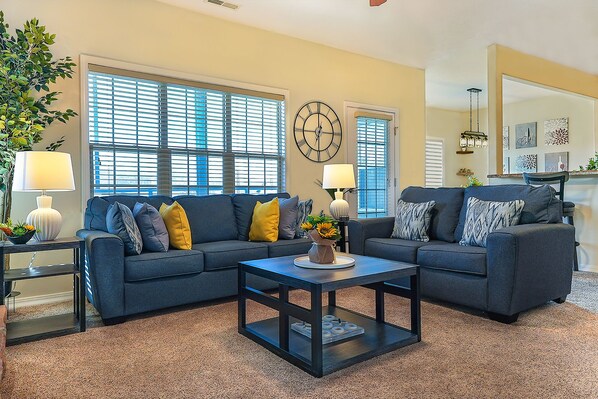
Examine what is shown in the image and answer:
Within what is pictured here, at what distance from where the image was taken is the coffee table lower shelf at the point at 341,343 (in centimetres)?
211

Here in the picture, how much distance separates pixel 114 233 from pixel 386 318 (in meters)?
2.07

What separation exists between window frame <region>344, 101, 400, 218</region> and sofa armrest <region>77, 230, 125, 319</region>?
10.6 feet

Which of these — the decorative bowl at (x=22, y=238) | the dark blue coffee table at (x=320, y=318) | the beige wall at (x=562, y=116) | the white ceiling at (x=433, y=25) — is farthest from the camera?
the beige wall at (x=562, y=116)

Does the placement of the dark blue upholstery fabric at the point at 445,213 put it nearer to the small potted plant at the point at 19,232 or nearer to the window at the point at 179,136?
the window at the point at 179,136

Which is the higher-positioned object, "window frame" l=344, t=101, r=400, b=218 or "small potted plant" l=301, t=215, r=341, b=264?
"window frame" l=344, t=101, r=400, b=218

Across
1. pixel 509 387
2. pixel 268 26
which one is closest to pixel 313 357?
pixel 509 387

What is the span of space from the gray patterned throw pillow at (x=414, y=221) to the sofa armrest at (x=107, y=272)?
2409mm

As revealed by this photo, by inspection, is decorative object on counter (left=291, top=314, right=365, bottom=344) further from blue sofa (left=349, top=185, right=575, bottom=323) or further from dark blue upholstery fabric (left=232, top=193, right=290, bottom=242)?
dark blue upholstery fabric (left=232, top=193, right=290, bottom=242)

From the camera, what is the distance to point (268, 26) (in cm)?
460

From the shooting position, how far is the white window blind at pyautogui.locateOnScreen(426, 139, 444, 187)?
28.7 feet

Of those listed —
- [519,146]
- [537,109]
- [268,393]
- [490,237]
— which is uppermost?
[537,109]

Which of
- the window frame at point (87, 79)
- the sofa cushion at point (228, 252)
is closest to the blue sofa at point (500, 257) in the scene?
the sofa cushion at point (228, 252)

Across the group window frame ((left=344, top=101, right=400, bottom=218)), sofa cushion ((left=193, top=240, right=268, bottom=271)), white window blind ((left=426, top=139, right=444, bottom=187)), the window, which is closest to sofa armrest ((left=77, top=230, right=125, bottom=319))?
sofa cushion ((left=193, top=240, right=268, bottom=271))

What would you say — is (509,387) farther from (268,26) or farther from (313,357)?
(268,26)
